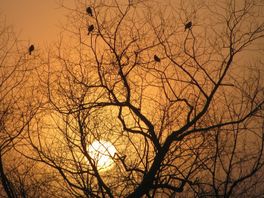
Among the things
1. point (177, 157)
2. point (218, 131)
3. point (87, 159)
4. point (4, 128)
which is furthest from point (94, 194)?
point (218, 131)

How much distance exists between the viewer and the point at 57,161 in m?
10.7

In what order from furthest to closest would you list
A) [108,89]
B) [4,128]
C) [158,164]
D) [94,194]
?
1. [4,128]
2. [94,194]
3. [108,89]
4. [158,164]

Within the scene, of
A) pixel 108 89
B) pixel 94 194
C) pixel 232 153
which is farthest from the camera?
pixel 232 153

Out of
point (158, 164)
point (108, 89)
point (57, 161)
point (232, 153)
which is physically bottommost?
point (158, 164)

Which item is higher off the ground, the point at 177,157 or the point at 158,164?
the point at 177,157

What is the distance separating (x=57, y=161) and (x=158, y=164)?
3.41 m

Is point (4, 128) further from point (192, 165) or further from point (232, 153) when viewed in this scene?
point (232, 153)

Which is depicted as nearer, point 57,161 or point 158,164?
point 158,164

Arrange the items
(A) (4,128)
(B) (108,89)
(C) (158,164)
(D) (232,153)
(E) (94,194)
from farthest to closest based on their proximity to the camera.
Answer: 1. (D) (232,153)
2. (A) (4,128)
3. (E) (94,194)
4. (B) (108,89)
5. (C) (158,164)

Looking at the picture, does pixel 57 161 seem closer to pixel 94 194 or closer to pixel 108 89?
pixel 94 194

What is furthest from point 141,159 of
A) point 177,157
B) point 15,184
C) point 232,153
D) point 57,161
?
point 15,184

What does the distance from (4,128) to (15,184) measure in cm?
178

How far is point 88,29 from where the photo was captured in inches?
369

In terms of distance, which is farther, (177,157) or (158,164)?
(177,157)
